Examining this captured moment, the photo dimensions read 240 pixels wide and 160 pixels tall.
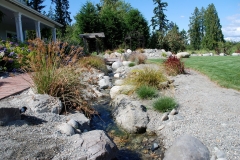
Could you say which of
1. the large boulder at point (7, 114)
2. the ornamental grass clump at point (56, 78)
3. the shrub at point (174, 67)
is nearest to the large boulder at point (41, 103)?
the ornamental grass clump at point (56, 78)

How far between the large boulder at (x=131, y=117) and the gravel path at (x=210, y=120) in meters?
0.37

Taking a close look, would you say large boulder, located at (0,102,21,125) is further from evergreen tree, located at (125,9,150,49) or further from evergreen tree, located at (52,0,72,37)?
evergreen tree, located at (52,0,72,37)

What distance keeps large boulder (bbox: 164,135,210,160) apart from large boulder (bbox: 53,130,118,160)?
0.71 meters

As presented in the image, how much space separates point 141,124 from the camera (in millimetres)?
3459

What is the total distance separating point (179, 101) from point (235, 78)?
9.03ft

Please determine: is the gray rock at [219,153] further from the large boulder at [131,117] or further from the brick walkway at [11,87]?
the brick walkway at [11,87]

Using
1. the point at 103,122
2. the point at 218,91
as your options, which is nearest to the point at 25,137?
the point at 103,122

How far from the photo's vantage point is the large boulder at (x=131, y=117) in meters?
3.44

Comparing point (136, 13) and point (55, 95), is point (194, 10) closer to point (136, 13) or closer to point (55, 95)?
point (136, 13)

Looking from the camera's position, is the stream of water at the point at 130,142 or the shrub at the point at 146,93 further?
the shrub at the point at 146,93

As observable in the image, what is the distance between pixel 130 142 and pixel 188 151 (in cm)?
103

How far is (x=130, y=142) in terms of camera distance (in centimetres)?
310

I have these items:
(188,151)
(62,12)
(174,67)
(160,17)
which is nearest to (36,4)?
(62,12)

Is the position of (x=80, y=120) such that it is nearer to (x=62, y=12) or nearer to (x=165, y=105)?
(x=165, y=105)
